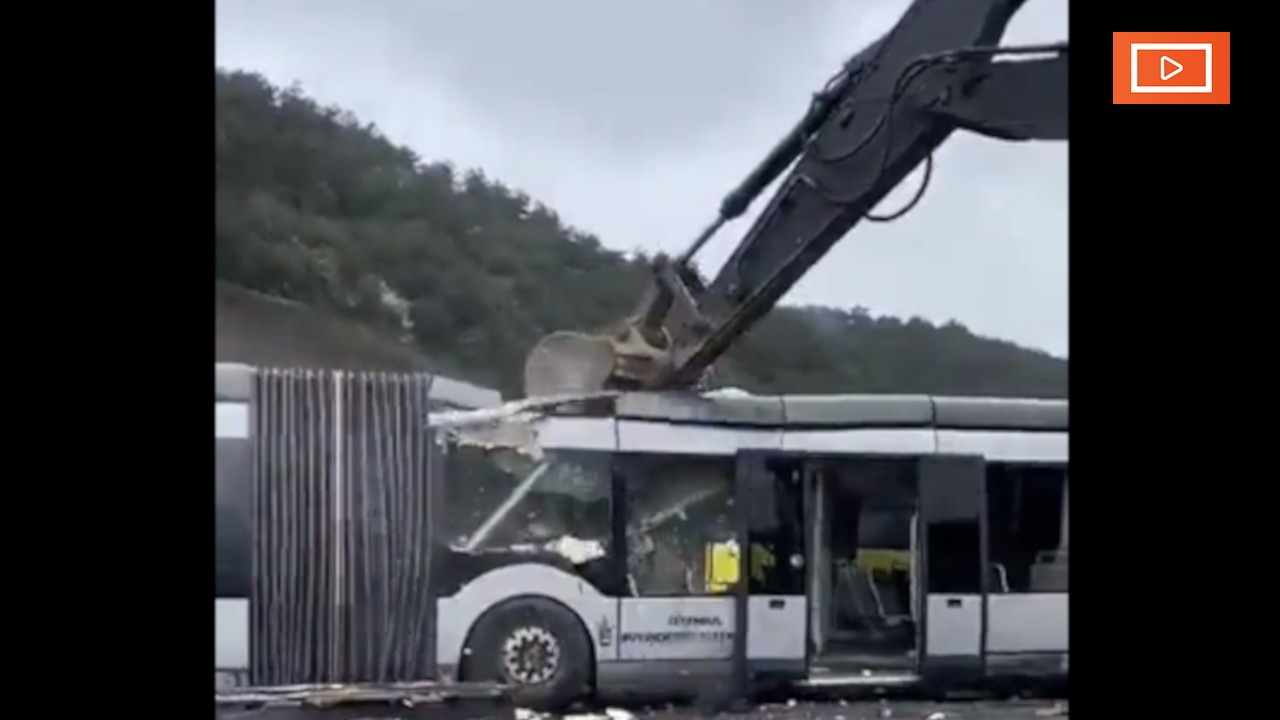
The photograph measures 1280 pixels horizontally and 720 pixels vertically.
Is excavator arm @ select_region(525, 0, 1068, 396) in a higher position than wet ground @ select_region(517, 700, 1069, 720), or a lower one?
higher

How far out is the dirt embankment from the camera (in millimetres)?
6293

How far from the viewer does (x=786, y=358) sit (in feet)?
29.8

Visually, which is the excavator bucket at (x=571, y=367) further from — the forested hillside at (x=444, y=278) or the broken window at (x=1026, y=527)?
the broken window at (x=1026, y=527)

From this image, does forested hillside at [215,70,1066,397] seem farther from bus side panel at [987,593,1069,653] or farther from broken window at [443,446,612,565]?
bus side panel at [987,593,1069,653]

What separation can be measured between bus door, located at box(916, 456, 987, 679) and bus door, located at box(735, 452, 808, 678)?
576 millimetres

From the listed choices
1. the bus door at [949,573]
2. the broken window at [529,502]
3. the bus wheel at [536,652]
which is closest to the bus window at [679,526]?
the broken window at [529,502]

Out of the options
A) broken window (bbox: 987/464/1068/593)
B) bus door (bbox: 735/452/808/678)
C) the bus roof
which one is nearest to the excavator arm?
the bus roof

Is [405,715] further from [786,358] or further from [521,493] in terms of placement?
[786,358]

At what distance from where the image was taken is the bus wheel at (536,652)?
6.77 m

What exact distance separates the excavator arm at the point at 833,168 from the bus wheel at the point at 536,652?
1038mm

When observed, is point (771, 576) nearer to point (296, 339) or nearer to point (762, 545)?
point (762, 545)

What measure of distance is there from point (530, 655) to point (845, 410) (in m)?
1.84

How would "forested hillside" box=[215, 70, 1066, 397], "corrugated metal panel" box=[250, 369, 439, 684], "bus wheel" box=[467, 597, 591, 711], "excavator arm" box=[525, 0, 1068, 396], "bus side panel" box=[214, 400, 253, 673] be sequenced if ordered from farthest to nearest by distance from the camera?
"forested hillside" box=[215, 70, 1066, 397]
"bus wheel" box=[467, 597, 591, 711]
"corrugated metal panel" box=[250, 369, 439, 684]
"bus side panel" box=[214, 400, 253, 673]
"excavator arm" box=[525, 0, 1068, 396]

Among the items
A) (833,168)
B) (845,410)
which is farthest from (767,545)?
(833,168)
